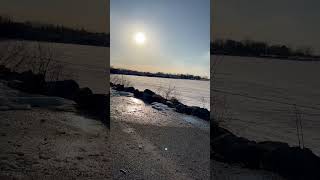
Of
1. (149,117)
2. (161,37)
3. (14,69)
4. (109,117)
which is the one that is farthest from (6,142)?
(161,37)

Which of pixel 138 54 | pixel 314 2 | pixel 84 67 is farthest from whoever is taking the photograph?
pixel 314 2

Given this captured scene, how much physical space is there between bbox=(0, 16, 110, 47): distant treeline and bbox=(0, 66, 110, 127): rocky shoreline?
0.36m

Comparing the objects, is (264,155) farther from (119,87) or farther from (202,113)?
(119,87)

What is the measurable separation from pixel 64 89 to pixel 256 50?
85.1 inches

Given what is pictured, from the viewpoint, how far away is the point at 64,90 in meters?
4.51

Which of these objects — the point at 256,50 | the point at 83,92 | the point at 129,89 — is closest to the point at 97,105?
the point at 83,92

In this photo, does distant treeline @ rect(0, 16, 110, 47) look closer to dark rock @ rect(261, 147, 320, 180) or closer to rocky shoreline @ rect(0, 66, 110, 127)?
rocky shoreline @ rect(0, 66, 110, 127)

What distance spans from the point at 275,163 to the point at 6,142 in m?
2.84

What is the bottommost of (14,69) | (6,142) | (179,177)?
(179,177)

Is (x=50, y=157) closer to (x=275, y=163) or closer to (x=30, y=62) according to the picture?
(x=30, y=62)

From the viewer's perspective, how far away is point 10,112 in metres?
4.29

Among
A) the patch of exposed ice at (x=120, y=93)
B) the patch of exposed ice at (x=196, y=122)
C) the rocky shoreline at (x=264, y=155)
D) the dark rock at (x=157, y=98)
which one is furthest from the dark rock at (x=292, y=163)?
the patch of exposed ice at (x=120, y=93)

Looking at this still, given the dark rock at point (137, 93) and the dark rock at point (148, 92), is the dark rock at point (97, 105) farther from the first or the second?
the dark rock at point (148, 92)

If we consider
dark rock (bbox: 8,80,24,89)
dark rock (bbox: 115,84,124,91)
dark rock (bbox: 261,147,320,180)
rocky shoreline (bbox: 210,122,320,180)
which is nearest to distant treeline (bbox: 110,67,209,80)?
dark rock (bbox: 115,84,124,91)
